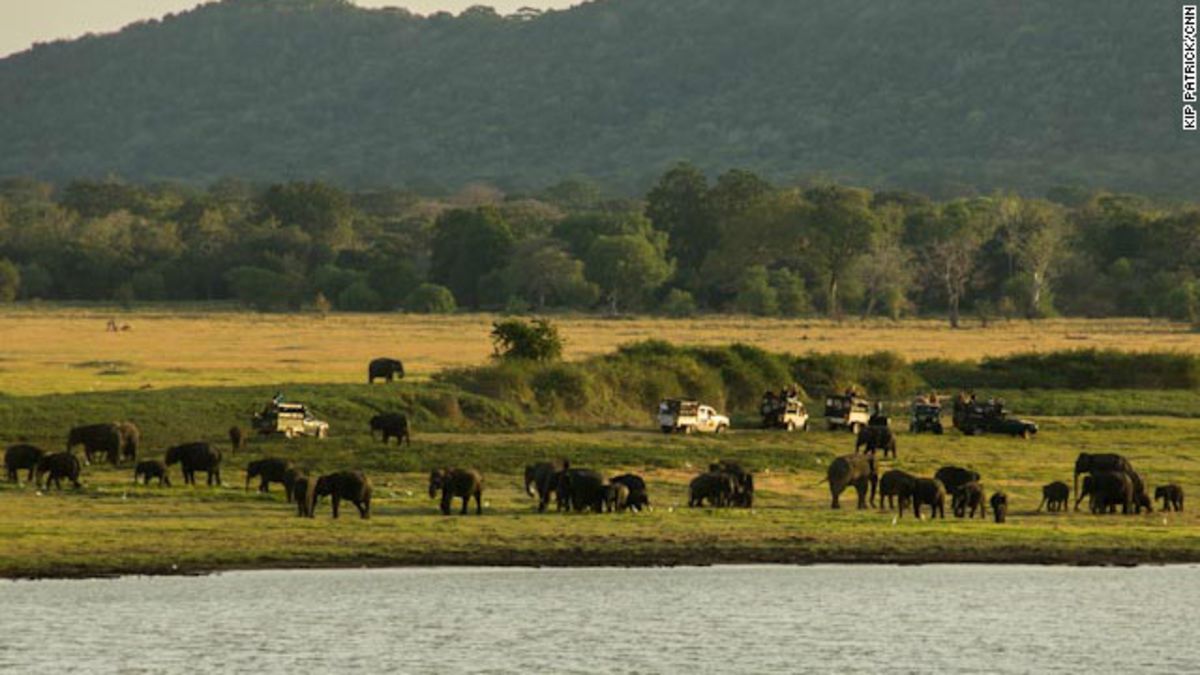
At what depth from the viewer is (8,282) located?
17175cm

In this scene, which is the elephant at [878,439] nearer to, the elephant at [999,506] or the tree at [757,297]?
the elephant at [999,506]

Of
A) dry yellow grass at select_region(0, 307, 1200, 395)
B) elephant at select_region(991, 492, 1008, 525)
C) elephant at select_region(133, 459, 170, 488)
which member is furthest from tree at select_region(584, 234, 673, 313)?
elephant at select_region(991, 492, 1008, 525)

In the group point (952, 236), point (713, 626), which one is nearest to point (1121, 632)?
point (713, 626)

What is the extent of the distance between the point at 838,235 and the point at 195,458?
430 ft

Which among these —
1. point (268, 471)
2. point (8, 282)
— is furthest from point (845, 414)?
point (8, 282)

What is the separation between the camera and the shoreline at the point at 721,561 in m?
38.7

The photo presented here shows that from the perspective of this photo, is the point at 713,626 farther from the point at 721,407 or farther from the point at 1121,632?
the point at 721,407

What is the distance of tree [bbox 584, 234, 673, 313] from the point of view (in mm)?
172000

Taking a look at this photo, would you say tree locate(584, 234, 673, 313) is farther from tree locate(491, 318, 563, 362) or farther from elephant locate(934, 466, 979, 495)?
elephant locate(934, 466, 979, 495)

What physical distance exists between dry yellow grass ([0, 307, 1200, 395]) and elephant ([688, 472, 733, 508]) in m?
29.2

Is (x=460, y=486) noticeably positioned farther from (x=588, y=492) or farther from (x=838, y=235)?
(x=838, y=235)

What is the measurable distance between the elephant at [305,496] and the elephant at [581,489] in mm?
5159

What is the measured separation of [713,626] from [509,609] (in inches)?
133

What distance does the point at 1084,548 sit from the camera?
42.1 metres
